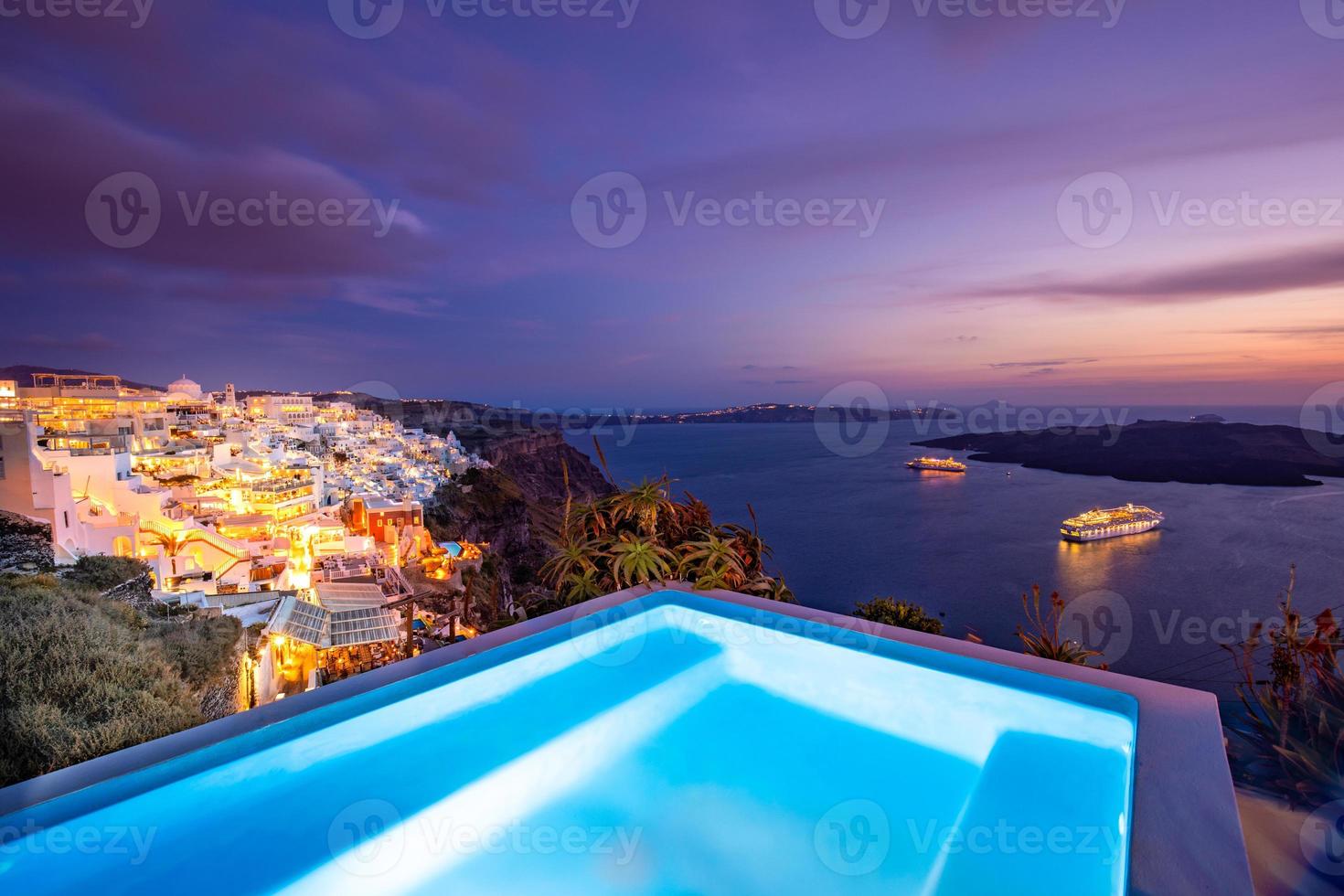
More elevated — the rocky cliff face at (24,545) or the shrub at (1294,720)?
the shrub at (1294,720)

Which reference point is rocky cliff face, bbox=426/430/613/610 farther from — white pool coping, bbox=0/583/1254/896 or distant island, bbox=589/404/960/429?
white pool coping, bbox=0/583/1254/896

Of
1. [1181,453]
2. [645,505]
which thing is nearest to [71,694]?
[645,505]

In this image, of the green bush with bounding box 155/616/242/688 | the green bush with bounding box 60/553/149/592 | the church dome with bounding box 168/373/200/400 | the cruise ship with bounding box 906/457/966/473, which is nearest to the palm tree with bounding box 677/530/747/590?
the green bush with bounding box 155/616/242/688

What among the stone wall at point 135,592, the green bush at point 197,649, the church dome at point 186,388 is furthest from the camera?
the church dome at point 186,388

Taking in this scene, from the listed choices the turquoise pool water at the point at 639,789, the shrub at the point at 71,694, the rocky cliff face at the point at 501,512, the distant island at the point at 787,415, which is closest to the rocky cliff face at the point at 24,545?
the shrub at the point at 71,694

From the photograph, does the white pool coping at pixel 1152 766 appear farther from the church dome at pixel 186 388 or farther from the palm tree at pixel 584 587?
the church dome at pixel 186 388

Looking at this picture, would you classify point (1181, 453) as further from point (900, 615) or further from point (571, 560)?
point (571, 560)

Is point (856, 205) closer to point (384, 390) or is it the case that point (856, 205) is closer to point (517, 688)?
point (517, 688)
